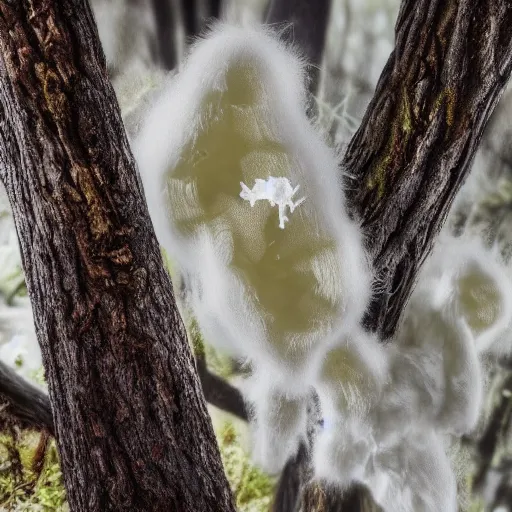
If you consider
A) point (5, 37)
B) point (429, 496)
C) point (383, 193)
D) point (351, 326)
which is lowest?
point (429, 496)

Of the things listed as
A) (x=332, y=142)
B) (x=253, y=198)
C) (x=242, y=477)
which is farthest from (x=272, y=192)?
(x=242, y=477)

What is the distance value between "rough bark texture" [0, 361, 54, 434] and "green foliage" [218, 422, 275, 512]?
8.0 inches

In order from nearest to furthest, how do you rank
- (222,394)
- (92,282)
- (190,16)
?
(92,282)
(190,16)
(222,394)

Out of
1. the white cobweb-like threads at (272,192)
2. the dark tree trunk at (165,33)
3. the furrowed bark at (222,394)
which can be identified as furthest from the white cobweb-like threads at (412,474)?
the dark tree trunk at (165,33)

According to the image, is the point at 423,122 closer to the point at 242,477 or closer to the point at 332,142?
the point at 332,142

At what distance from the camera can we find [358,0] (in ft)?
1.82

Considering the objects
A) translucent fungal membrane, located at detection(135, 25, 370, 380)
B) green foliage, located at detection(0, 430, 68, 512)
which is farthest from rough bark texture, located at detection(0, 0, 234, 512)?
green foliage, located at detection(0, 430, 68, 512)

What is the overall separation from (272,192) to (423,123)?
0.48 ft

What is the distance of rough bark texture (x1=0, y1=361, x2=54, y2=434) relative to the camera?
57 cm

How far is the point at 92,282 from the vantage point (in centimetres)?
40

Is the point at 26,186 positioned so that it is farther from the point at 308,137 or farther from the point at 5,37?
the point at 308,137

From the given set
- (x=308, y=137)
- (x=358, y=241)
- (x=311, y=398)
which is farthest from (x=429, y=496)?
(x=308, y=137)

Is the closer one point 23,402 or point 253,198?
point 253,198

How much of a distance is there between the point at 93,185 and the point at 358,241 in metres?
0.25
